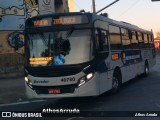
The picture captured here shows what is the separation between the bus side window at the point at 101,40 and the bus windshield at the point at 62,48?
21.6 inches

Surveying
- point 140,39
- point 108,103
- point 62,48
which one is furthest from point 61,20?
point 140,39

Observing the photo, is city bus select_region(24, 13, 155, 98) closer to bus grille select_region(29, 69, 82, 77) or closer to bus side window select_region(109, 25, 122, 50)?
bus grille select_region(29, 69, 82, 77)

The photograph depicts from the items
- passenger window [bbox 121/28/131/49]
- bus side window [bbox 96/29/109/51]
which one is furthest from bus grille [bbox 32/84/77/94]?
passenger window [bbox 121/28/131/49]

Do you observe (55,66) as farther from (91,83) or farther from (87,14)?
(87,14)

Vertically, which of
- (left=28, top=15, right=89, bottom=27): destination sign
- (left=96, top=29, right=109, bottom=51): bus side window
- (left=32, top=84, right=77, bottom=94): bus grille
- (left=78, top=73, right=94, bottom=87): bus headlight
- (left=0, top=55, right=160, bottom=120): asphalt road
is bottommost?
(left=0, top=55, right=160, bottom=120): asphalt road

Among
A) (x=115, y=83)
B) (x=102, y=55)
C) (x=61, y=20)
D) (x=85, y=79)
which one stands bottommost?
(x=115, y=83)

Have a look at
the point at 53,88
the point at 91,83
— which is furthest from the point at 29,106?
the point at 91,83

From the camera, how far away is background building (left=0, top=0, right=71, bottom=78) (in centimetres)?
2642

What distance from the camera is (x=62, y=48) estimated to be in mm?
11664

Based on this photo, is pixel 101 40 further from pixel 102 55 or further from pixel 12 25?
pixel 12 25

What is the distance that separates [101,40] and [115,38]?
8.21ft

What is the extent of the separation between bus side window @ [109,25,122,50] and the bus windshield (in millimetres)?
2583

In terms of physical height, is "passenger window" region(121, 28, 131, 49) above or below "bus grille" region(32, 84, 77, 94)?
above

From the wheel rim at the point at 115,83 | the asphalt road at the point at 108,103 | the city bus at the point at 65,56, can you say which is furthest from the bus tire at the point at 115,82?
the city bus at the point at 65,56
